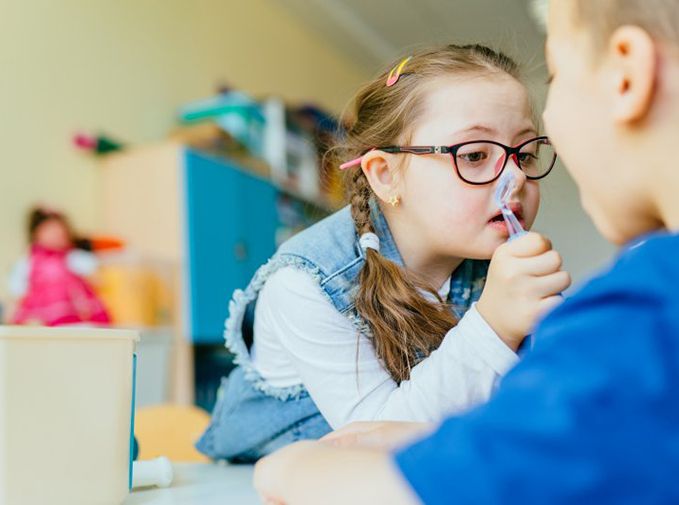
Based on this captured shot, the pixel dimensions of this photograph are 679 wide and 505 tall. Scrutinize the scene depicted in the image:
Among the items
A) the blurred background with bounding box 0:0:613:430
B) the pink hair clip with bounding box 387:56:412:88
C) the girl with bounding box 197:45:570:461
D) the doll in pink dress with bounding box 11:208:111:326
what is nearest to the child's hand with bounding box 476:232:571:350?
the girl with bounding box 197:45:570:461

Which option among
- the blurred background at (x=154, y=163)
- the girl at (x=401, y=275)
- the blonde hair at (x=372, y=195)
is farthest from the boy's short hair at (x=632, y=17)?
the blurred background at (x=154, y=163)

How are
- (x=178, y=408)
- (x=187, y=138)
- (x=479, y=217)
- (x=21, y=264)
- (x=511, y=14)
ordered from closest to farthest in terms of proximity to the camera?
(x=479, y=217) → (x=178, y=408) → (x=21, y=264) → (x=187, y=138) → (x=511, y=14)

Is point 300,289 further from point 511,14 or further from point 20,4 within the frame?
point 511,14

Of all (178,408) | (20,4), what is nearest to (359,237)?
(178,408)

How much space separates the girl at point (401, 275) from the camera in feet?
2.25

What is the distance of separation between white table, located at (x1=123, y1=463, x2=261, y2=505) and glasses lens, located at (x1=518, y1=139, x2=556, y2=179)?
17.4 inches

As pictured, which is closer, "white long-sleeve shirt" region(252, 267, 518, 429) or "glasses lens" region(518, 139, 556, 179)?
"white long-sleeve shirt" region(252, 267, 518, 429)

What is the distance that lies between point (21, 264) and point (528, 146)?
1.56 metres

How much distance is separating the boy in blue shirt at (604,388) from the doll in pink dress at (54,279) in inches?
63.1

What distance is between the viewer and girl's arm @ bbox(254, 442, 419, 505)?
0.37 meters

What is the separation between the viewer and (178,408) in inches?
47.2

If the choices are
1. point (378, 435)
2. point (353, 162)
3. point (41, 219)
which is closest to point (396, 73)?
point (353, 162)

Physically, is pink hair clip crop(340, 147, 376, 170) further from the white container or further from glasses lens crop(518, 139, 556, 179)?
the white container

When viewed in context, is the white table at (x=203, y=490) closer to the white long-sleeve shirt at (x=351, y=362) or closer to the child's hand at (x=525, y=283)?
the white long-sleeve shirt at (x=351, y=362)
